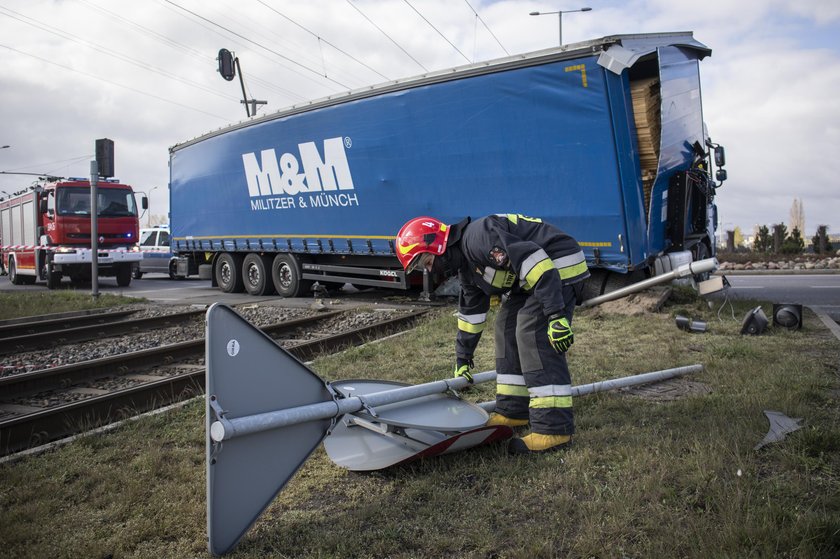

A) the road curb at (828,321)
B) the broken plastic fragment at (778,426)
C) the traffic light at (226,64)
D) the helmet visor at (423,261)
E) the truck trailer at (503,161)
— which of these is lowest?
the broken plastic fragment at (778,426)

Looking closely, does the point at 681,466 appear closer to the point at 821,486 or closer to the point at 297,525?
the point at 821,486

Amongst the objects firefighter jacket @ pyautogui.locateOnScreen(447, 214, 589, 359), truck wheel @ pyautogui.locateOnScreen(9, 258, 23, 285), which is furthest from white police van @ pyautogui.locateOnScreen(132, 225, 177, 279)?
firefighter jacket @ pyautogui.locateOnScreen(447, 214, 589, 359)

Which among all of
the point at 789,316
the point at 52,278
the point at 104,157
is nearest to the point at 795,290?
the point at 789,316

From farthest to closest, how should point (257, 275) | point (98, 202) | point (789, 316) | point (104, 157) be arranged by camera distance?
point (98, 202) < point (257, 275) < point (104, 157) < point (789, 316)

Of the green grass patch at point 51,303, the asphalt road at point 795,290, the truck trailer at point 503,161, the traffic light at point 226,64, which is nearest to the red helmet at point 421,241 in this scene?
the truck trailer at point 503,161

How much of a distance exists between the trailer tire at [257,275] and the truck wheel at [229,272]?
1.16 ft

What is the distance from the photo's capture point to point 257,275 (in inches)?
585

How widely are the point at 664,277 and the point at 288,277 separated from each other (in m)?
8.22

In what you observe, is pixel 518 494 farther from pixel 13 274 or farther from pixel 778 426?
pixel 13 274

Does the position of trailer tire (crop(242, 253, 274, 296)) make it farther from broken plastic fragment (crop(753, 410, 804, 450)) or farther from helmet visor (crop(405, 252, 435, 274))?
broken plastic fragment (crop(753, 410, 804, 450))

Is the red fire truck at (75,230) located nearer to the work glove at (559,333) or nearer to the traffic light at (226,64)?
the traffic light at (226,64)

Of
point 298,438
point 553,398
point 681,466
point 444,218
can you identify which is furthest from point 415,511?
point 444,218

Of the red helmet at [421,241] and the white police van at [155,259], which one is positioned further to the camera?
the white police van at [155,259]

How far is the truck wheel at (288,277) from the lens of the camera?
44.8 ft
